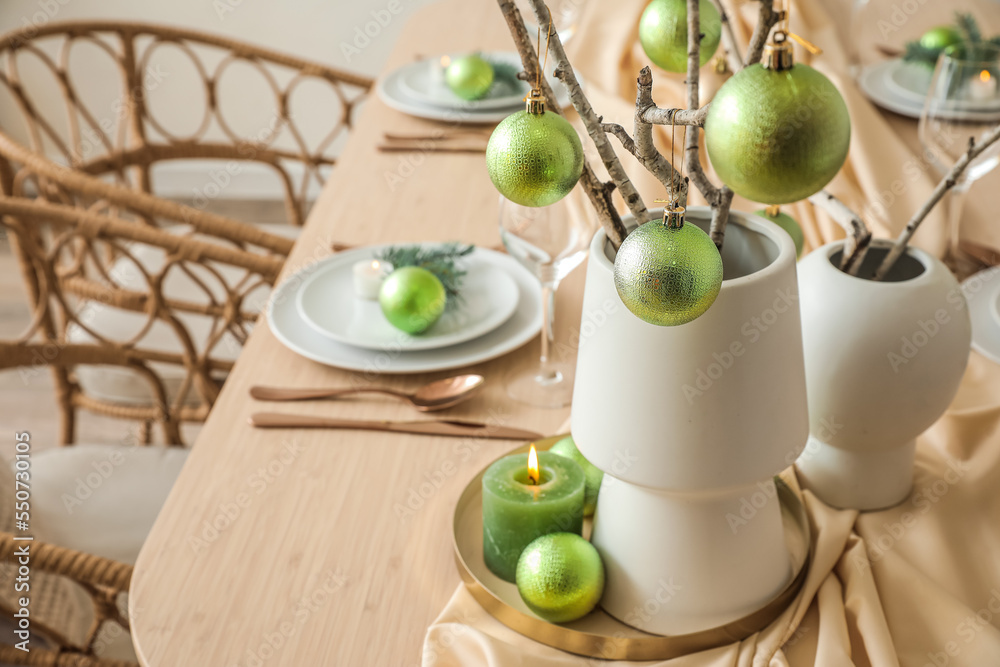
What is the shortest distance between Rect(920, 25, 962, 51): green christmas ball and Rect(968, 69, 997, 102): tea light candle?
0.45 meters

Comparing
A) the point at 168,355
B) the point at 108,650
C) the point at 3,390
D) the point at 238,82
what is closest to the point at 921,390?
the point at 108,650

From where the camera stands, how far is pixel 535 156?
0.41m

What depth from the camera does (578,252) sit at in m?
0.79

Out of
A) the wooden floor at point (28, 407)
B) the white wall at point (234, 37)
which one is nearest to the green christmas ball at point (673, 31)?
the wooden floor at point (28, 407)

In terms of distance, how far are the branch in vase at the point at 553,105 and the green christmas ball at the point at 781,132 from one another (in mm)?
113

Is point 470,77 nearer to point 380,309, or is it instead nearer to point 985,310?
point 380,309

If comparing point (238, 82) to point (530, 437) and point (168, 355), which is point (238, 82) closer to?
point (168, 355)

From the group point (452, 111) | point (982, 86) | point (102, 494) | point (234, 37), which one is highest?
point (982, 86)

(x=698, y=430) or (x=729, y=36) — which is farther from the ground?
(x=729, y=36)

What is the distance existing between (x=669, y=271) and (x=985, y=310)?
0.58m

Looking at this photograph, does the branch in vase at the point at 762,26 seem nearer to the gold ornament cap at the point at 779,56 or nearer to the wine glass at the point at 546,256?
the gold ornament cap at the point at 779,56

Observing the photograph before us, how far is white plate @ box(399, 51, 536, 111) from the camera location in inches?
55.0

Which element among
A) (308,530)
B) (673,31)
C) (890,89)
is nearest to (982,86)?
(890,89)

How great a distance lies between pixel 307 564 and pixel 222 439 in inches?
7.1
